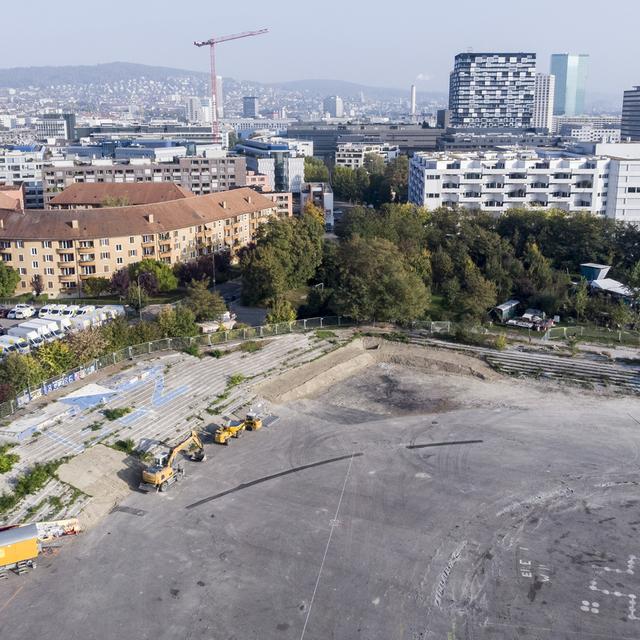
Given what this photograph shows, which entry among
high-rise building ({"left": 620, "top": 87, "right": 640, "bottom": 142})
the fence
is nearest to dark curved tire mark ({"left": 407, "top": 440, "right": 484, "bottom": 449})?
the fence

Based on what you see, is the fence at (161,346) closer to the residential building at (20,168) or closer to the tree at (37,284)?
the tree at (37,284)

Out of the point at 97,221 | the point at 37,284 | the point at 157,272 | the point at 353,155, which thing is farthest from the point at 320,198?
the point at 37,284

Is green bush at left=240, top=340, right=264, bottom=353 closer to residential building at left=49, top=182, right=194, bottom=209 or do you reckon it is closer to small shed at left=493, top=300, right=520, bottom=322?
small shed at left=493, top=300, right=520, bottom=322

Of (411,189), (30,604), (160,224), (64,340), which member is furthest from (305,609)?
(411,189)

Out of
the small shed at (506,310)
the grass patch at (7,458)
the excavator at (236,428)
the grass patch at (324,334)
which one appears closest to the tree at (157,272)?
the grass patch at (324,334)

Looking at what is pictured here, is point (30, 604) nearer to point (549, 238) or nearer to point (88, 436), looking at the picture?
point (88, 436)
